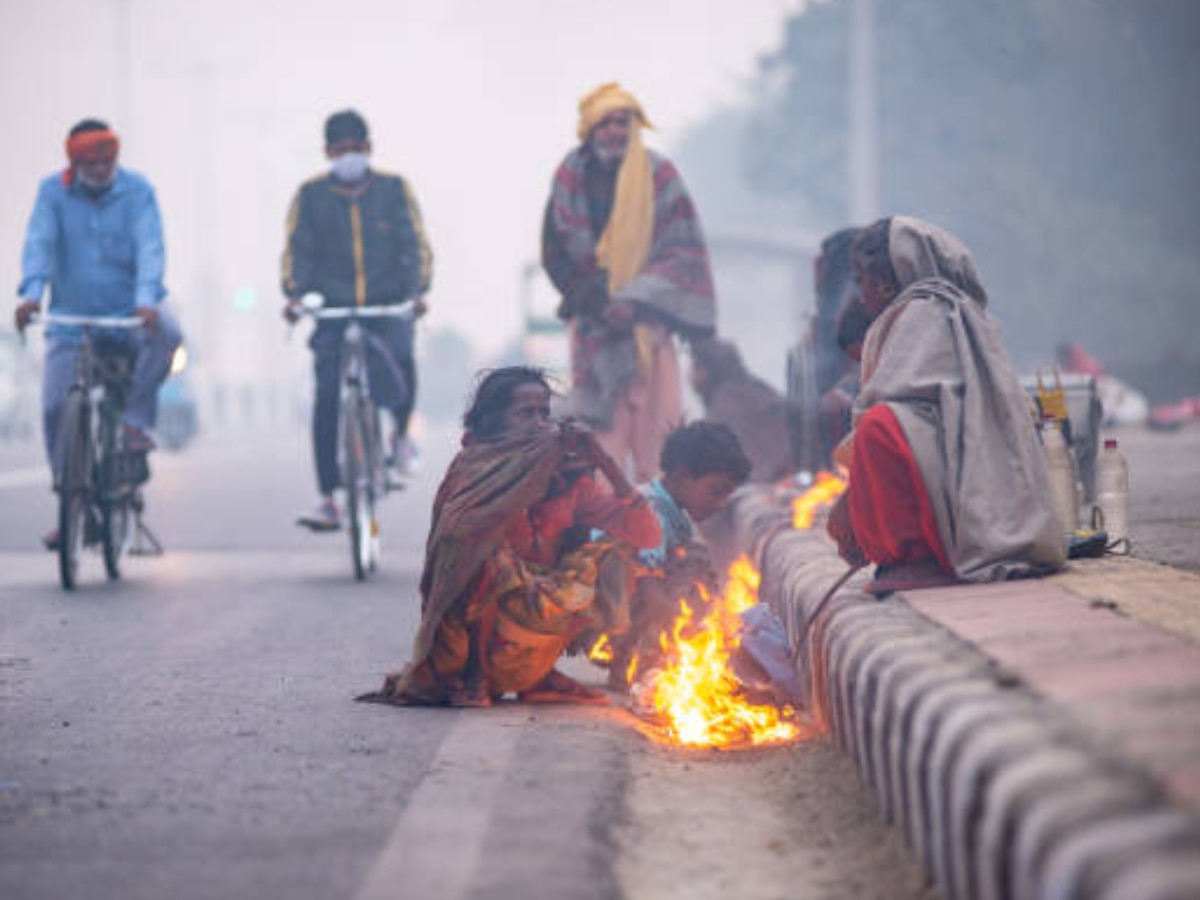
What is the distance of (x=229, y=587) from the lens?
9484mm

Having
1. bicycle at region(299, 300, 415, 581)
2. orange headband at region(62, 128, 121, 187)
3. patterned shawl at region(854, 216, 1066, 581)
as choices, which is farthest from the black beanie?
patterned shawl at region(854, 216, 1066, 581)

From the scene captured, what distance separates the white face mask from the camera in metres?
10.5

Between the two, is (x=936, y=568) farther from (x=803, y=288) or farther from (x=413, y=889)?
(x=803, y=288)

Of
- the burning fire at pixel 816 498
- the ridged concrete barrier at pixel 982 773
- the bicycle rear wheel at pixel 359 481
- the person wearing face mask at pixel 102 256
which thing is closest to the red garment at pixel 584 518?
the ridged concrete barrier at pixel 982 773

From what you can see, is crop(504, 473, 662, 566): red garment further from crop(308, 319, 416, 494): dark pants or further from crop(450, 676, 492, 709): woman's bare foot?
crop(308, 319, 416, 494): dark pants

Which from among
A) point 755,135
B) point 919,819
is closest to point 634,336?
point 919,819

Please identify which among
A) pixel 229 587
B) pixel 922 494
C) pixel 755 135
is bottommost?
pixel 229 587

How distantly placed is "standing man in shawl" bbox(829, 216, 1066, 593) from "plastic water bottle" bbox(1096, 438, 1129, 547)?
5.93 feet

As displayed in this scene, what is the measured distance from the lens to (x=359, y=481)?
31.4 feet

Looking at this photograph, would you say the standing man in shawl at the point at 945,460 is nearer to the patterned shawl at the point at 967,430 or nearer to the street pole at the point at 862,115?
the patterned shawl at the point at 967,430

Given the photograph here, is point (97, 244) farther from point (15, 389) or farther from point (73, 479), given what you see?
point (15, 389)

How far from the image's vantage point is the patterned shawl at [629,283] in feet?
32.3

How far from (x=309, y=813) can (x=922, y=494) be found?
6.09 ft

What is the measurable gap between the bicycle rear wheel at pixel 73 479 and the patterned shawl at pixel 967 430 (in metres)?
4.83
